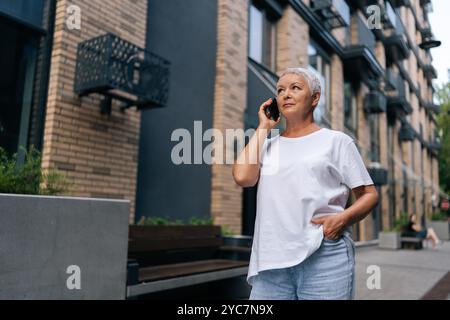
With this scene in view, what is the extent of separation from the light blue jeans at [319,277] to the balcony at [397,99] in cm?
1900

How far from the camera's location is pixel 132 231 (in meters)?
4.80

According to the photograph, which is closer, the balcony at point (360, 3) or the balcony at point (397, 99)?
the balcony at point (360, 3)

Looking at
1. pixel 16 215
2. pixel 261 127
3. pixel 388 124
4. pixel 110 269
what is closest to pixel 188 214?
pixel 110 269

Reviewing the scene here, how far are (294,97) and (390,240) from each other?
14.9 metres

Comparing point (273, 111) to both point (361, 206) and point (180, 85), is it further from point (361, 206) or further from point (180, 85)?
point (180, 85)

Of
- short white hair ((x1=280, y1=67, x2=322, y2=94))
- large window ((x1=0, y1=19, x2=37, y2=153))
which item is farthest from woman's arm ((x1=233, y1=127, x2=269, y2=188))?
large window ((x1=0, y1=19, x2=37, y2=153))

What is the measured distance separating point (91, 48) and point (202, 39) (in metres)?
3.01

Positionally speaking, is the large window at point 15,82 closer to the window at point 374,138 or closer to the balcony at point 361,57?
the balcony at point 361,57

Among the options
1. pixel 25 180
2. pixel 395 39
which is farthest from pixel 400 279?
pixel 395 39

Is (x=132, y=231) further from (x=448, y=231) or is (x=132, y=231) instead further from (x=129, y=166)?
(x=448, y=231)

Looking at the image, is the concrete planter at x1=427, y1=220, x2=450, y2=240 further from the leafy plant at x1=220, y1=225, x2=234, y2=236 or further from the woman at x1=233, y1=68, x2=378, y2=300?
the woman at x1=233, y1=68, x2=378, y2=300

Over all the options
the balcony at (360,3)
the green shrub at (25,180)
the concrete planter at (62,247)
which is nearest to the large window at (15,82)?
the green shrub at (25,180)

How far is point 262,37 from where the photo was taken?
1000 centimetres

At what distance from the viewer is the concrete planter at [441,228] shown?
22891mm
